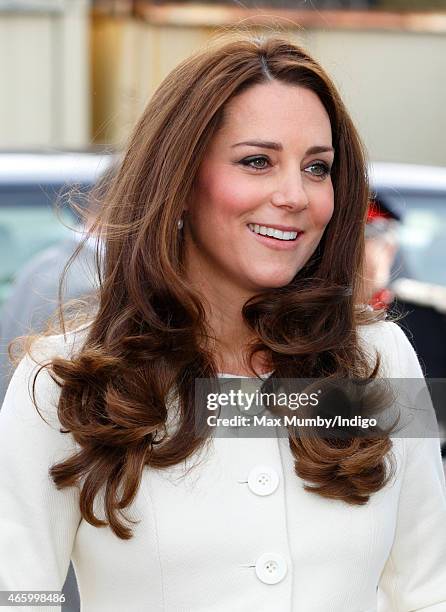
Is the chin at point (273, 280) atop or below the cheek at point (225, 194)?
below

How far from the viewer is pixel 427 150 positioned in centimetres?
1717

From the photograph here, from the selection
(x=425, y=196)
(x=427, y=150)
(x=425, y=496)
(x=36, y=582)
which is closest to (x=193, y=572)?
(x=36, y=582)

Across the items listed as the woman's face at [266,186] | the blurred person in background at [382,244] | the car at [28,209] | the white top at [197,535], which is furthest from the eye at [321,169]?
the car at [28,209]

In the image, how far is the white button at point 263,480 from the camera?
8.11ft

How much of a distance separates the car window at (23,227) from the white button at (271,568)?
2.35 m

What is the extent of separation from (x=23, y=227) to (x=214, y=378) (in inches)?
88.6

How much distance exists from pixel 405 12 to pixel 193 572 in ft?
51.7

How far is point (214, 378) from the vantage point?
2.56 meters

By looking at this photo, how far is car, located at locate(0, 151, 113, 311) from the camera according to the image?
459 cm

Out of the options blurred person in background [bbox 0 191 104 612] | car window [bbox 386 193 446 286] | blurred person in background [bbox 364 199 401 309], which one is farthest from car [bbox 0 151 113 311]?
car window [bbox 386 193 446 286]

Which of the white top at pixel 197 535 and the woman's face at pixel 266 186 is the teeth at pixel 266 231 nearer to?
the woman's face at pixel 266 186

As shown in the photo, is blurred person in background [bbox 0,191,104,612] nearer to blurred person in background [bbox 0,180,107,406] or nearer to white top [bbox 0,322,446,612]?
blurred person in background [bbox 0,180,107,406]

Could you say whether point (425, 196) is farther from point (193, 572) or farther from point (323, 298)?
point (193, 572)

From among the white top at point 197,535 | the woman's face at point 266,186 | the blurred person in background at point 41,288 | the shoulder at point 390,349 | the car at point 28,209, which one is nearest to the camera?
the white top at point 197,535
